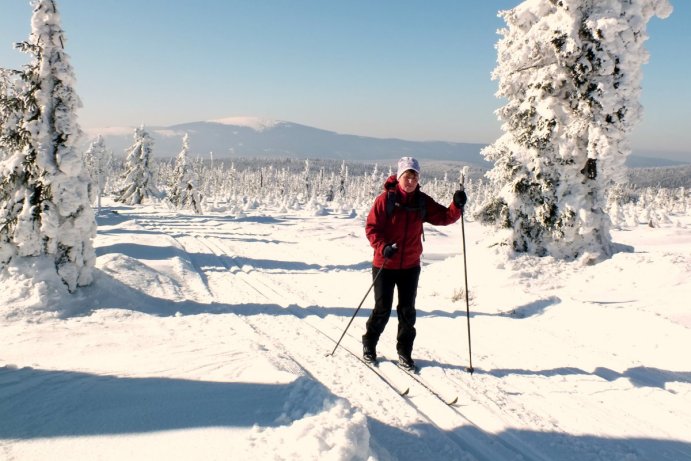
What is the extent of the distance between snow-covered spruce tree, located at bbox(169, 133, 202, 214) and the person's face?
48.5 m

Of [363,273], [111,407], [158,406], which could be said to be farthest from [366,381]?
[363,273]

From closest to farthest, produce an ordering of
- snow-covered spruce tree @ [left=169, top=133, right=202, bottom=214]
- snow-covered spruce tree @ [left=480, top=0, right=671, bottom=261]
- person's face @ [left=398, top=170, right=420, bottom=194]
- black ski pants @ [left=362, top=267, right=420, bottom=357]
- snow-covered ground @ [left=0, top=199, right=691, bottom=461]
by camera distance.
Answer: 1. snow-covered ground @ [left=0, top=199, right=691, bottom=461]
2. person's face @ [left=398, top=170, right=420, bottom=194]
3. black ski pants @ [left=362, top=267, right=420, bottom=357]
4. snow-covered spruce tree @ [left=480, top=0, right=671, bottom=261]
5. snow-covered spruce tree @ [left=169, top=133, right=202, bottom=214]

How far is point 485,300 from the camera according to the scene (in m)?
9.09

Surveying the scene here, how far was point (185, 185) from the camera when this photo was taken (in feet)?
176

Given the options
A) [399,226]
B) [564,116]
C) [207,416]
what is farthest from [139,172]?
[207,416]

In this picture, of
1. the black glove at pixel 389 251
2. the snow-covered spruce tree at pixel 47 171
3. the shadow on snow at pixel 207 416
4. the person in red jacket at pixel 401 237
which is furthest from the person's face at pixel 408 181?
the snow-covered spruce tree at pixel 47 171

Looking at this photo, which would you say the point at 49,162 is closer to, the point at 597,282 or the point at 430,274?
the point at 430,274

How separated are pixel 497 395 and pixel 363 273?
8248 mm

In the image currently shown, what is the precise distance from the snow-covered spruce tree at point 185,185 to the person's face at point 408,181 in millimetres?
48529

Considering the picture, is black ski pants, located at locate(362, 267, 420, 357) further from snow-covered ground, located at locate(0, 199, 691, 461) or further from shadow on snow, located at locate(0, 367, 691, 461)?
shadow on snow, located at locate(0, 367, 691, 461)

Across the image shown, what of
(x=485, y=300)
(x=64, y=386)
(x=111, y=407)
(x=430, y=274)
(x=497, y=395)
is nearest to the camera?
(x=111, y=407)

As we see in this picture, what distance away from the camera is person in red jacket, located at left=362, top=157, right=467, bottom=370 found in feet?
17.1

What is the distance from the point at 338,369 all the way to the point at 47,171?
7.94 m

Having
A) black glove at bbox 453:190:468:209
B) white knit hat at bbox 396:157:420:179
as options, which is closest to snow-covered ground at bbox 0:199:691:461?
→ black glove at bbox 453:190:468:209
